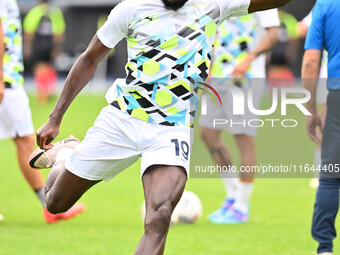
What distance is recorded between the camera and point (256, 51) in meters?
7.49

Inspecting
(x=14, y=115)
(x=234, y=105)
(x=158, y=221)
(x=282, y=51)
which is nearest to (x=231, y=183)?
(x=234, y=105)

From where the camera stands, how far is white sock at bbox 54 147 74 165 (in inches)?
213

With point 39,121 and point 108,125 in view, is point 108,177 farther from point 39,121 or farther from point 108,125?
point 39,121

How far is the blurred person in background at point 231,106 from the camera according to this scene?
7.77 m

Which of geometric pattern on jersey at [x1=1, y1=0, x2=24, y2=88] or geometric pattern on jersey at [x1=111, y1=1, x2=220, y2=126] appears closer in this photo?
Result: geometric pattern on jersey at [x1=111, y1=1, x2=220, y2=126]

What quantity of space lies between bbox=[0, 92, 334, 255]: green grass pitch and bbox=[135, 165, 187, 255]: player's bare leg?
1715 mm

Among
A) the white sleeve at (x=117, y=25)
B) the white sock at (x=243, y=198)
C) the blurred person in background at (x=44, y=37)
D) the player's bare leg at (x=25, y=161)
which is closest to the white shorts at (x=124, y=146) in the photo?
the white sleeve at (x=117, y=25)

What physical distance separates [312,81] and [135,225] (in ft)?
8.52

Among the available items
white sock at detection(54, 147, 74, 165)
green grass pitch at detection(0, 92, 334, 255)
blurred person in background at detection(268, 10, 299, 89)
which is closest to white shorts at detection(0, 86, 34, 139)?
green grass pitch at detection(0, 92, 334, 255)

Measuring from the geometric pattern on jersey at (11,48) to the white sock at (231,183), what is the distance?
2.45 metres

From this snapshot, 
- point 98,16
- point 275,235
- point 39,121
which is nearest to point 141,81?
point 275,235

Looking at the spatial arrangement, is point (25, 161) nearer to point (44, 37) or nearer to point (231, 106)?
point (231, 106)

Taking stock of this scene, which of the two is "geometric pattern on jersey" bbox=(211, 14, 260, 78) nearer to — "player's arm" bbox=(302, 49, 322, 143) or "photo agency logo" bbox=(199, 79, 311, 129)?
"photo agency logo" bbox=(199, 79, 311, 129)

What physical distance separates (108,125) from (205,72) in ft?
2.43
